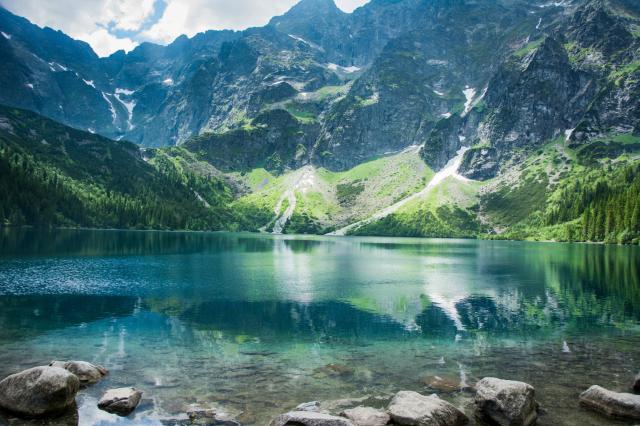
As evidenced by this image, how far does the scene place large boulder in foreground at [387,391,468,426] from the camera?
859 inches

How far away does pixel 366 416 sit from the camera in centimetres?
2272

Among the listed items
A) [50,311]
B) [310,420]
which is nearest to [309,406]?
[310,420]

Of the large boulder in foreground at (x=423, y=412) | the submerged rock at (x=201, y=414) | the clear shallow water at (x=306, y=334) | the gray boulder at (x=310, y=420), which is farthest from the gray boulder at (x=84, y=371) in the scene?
the large boulder in foreground at (x=423, y=412)

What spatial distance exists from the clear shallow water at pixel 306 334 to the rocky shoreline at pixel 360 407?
0.86m

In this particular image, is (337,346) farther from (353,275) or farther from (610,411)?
(353,275)

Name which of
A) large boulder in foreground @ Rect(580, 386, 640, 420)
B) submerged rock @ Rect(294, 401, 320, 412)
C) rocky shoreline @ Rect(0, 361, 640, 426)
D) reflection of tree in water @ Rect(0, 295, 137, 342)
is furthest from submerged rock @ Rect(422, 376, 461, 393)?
reflection of tree in water @ Rect(0, 295, 137, 342)

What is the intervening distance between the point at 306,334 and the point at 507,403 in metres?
23.5

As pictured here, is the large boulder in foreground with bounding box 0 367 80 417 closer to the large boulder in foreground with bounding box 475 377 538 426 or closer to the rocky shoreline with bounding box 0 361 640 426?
the rocky shoreline with bounding box 0 361 640 426

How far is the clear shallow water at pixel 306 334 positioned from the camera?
27.9 metres

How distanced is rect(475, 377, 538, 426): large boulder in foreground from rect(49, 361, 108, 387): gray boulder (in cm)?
2392

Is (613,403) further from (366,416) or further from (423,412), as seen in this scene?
(366,416)

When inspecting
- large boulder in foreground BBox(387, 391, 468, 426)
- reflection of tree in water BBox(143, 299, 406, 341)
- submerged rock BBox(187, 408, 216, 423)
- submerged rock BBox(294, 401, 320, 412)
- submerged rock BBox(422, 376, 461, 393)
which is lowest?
reflection of tree in water BBox(143, 299, 406, 341)

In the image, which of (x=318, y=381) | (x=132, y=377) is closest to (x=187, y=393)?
(x=132, y=377)

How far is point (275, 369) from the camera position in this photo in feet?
104
